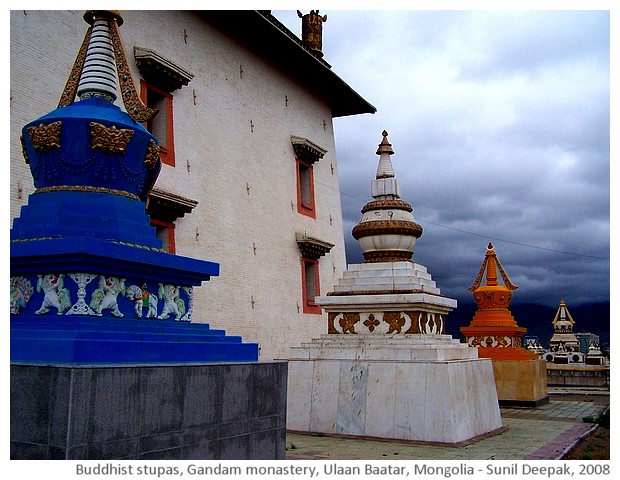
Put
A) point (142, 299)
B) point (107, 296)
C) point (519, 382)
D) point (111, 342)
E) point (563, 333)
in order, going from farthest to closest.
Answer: point (563, 333), point (519, 382), point (142, 299), point (107, 296), point (111, 342)

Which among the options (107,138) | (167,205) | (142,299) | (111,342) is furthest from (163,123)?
(111,342)

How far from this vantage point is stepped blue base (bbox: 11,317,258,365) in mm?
4902

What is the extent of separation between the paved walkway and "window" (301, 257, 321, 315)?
22.1 ft

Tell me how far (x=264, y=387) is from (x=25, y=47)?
6907 millimetres

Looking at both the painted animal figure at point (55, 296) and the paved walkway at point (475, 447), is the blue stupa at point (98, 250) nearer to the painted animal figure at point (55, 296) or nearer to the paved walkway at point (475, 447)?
the painted animal figure at point (55, 296)

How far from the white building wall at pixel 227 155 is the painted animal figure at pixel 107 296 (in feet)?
14.6

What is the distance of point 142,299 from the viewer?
19.3 feet

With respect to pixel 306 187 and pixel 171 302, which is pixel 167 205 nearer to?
pixel 171 302

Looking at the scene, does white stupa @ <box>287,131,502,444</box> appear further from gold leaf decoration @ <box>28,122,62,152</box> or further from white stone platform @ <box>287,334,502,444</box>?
gold leaf decoration @ <box>28,122,62,152</box>

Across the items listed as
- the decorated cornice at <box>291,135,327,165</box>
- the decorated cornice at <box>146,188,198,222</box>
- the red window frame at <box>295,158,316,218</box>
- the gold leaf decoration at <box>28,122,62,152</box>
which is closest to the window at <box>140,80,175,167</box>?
the decorated cornice at <box>146,188,198,222</box>

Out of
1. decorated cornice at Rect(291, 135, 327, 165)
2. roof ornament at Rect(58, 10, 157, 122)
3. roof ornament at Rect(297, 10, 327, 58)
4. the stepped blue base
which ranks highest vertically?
roof ornament at Rect(297, 10, 327, 58)

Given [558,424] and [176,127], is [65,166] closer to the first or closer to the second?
[176,127]

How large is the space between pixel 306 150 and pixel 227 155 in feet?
12.2
